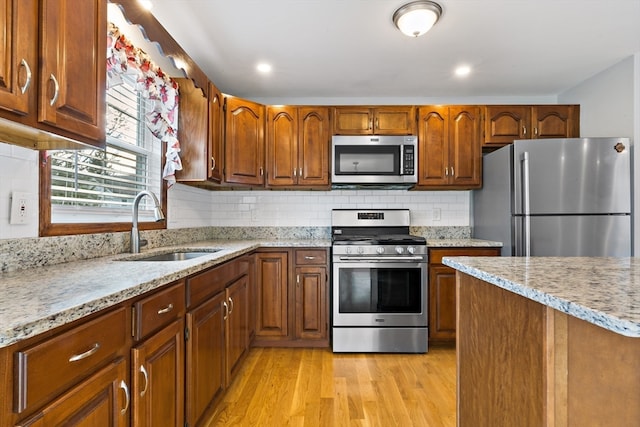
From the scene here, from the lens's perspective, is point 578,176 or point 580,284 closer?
point 580,284

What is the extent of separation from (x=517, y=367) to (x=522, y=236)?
1905 mm

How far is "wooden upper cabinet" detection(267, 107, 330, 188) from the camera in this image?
3037mm

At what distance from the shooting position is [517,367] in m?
0.96

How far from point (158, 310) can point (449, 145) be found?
274 cm

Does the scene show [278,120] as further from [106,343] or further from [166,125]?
[106,343]

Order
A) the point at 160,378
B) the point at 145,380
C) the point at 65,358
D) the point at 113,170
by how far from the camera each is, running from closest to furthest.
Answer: the point at 65,358
the point at 145,380
the point at 160,378
the point at 113,170

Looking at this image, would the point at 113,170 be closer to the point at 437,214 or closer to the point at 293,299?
the point at 293,299

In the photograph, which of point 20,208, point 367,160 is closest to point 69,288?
point 20,208

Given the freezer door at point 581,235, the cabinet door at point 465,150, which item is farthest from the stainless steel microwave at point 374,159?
the freezer door at point 581,235

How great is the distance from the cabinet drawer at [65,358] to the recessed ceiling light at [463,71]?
283 centimetres

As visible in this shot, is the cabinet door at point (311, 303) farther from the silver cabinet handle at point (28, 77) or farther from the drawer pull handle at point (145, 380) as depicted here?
the silver cabinet handle at point (28, 77)

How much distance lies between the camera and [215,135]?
2.62 meters

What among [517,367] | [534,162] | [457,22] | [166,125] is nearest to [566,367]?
[517,367]

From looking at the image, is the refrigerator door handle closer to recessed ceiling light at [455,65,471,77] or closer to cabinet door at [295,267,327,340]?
recessed ceiling light at [455,65,471,77]
